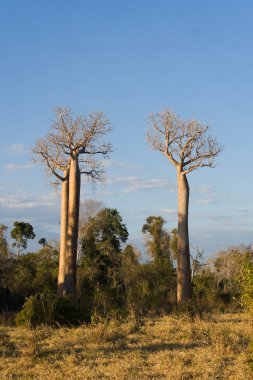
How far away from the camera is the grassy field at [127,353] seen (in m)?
6.43

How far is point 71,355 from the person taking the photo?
717 cm

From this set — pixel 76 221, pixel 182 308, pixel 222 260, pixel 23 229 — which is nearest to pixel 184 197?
pixel 76 221

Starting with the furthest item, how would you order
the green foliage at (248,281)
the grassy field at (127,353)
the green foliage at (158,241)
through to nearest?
the green foliage at (158,241)
the green foliage at (248,281)
the grassy field at (127,353)

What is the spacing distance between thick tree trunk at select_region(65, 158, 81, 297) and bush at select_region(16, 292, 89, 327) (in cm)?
523

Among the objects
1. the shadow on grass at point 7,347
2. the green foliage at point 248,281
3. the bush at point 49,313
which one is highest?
the green foliage at point 248,281

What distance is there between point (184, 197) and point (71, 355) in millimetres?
10171

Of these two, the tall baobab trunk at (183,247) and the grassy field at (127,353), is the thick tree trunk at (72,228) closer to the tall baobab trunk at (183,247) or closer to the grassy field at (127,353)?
the tall baobab trunk at (183,247)

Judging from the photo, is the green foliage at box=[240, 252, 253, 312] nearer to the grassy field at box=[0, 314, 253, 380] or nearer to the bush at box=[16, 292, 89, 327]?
the grassy field at box=[0, 314, 253, 380]

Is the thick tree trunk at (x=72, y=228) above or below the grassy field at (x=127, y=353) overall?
above

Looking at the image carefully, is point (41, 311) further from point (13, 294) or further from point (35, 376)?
point (13, 294)

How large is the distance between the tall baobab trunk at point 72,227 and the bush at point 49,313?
5.23m

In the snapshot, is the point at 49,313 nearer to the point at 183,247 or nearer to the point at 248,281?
the point at 248,281

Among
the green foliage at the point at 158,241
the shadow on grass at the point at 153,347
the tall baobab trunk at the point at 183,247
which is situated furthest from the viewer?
the green foliage at the point at 158,241

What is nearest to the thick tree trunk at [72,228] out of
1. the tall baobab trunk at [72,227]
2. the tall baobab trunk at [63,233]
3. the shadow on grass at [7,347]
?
the tall baobab trunk at [72,227]
